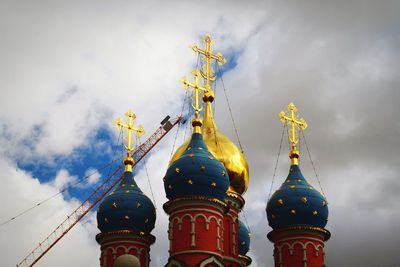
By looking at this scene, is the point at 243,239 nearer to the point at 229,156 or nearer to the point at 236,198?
the point at 236,198

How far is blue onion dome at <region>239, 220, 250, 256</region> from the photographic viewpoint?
41.3 m

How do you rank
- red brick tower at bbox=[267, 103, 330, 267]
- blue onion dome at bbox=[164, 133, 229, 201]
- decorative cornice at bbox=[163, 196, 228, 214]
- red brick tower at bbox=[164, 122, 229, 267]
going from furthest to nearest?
red brick tower at bbox=[267, 103, 330, 267]
blue onion dome at bbox=[164, 133, 229, 201]
decorative cornice at bbox=[163, 196, 228, 214]
red brick tower at bbox=[164, 122, 229, 267]

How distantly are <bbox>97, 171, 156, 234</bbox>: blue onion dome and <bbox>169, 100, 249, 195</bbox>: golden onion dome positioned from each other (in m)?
2.47

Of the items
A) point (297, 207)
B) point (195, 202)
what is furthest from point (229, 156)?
point (195, 202)

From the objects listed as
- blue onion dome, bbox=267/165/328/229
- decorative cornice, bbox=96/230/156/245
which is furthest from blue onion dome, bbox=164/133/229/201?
blue onion dome, bbox=267/165/328/229

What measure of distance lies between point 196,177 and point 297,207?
19.9ft

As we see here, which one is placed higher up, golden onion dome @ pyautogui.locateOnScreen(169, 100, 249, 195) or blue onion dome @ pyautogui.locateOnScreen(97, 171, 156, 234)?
golden onion dome @ pyautogui.locateOnScreen(169, 100, 249, 195)

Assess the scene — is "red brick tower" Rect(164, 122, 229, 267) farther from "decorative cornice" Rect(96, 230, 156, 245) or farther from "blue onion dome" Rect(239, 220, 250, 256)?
"blue onion dome" Rect(239, 220, 250, 256)

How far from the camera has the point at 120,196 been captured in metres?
38.8

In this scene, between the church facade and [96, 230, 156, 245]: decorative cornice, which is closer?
the church facade

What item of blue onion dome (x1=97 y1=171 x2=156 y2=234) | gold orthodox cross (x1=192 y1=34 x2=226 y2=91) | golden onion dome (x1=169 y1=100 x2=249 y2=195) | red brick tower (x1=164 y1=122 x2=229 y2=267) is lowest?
red brick tower (x1=164 y1=122 x2=229 y2=267)

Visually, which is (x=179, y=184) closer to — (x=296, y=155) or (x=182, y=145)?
(x=182, y=145)

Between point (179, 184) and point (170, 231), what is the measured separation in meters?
2.14

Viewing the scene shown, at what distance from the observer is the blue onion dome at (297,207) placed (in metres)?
38.0
